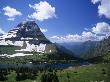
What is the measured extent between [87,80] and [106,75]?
24.0 m

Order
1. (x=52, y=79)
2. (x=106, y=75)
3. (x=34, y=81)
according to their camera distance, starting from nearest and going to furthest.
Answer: (x=52, y=79) < (x=34, y=81) < (x=106, y=75)

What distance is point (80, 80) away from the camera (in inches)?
6959

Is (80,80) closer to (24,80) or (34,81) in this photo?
(34,81)

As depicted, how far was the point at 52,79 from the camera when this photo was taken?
167250mm

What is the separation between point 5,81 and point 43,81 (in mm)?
37260

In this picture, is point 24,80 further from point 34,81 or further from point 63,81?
point 63,81

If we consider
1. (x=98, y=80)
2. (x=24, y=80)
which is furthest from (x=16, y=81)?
(x=98, y=80)

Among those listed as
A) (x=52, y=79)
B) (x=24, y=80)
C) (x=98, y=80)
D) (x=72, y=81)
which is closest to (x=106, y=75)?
(x=98, y=80)

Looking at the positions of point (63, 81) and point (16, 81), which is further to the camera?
point (16, 81)

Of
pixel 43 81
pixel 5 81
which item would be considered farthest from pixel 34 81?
pixel 5 81

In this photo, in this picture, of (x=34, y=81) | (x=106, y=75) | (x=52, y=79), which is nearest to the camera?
(x=52, y=79)

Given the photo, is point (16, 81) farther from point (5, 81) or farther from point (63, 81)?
point (63, 81)

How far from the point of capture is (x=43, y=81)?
169 metres

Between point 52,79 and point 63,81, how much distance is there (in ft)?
37.6
